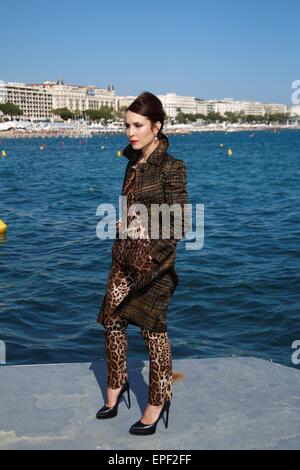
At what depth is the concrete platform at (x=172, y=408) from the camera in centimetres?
322

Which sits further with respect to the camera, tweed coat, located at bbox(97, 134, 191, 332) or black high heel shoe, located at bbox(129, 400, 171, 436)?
black high heel shoe, located at bbox(129, 400, 171, 436)

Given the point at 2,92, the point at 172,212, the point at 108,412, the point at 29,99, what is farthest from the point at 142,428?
the point at 29,99

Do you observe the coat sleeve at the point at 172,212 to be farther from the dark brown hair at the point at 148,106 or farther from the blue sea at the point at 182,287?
the blue sea at the point at 182,287

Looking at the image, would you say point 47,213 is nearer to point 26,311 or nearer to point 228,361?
point 26,311

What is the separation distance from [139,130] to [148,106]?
0.42ft

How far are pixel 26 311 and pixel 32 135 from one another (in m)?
123

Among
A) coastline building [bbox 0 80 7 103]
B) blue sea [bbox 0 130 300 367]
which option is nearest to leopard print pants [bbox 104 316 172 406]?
blue sea [bbox 0 130 300 367]

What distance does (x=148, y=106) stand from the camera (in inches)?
127

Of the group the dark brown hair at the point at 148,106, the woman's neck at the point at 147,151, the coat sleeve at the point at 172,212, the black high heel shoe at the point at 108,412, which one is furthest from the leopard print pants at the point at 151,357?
the dark brown hair at the point at 148,106

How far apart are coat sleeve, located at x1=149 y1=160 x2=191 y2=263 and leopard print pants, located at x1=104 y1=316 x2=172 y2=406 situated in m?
0.44

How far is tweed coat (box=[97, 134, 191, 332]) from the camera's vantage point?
3.17m

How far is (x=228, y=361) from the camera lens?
4.32m

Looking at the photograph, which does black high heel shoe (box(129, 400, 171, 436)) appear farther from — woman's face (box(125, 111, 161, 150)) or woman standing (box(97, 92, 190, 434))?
woman's face (box(125, 111, 161, 150))
